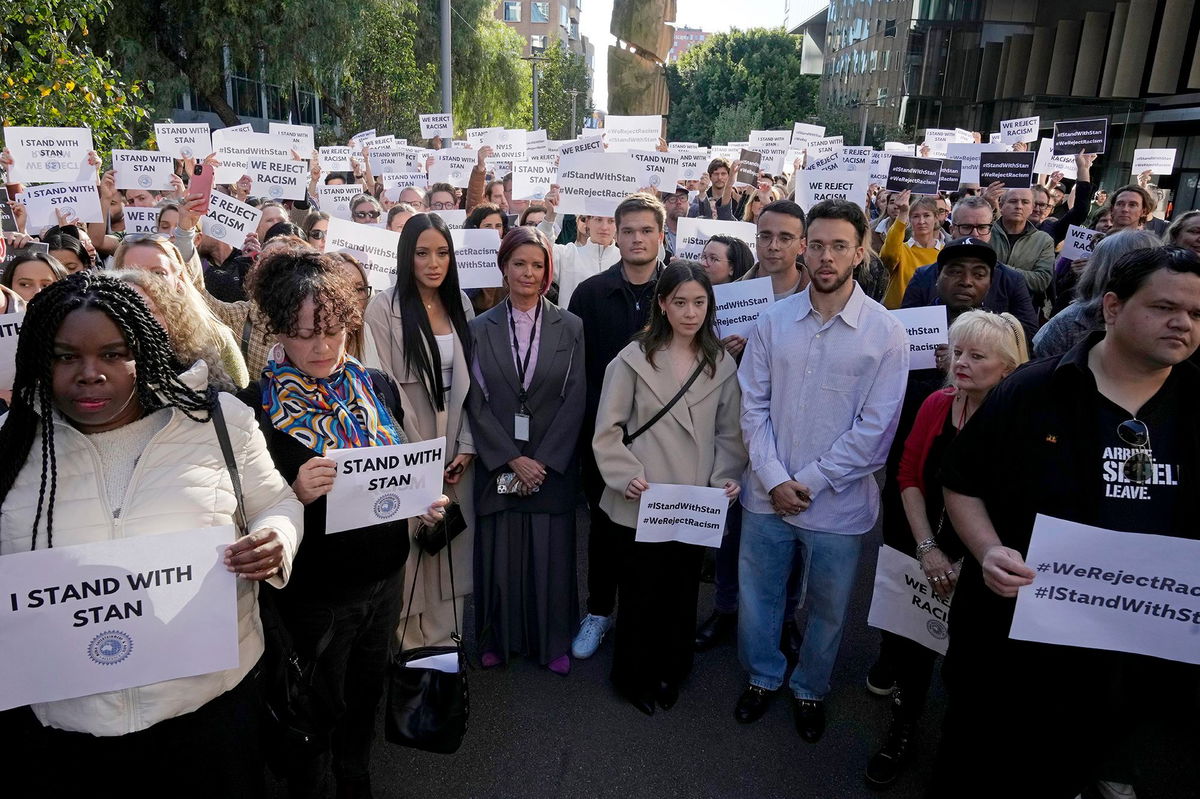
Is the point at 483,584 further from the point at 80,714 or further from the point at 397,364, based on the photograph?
the point at 80,714

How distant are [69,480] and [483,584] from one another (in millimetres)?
2157

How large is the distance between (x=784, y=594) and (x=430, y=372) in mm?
1817

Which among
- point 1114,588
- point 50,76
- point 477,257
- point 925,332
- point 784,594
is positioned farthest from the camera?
point 50,76

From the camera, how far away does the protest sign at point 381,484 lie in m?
2.31

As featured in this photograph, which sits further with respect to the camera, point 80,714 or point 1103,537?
point 1103,537

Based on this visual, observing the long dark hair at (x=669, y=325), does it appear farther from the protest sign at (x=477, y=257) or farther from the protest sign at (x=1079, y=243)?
the protest sign at (x=1079, y=243)

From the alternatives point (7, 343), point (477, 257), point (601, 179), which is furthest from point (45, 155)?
point (601, 179)

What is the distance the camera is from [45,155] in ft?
20.5

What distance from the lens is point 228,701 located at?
→ 1987 mm

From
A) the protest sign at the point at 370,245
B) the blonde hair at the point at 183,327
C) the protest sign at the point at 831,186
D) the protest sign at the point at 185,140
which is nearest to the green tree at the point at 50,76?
the protest sign at the point at 185,140

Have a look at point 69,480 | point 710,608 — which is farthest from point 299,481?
point 710,608

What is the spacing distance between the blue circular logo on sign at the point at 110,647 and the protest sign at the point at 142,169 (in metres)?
6.35

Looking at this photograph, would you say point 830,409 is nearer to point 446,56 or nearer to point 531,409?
point 531,409

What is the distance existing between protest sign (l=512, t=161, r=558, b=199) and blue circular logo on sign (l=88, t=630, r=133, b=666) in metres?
6.94
